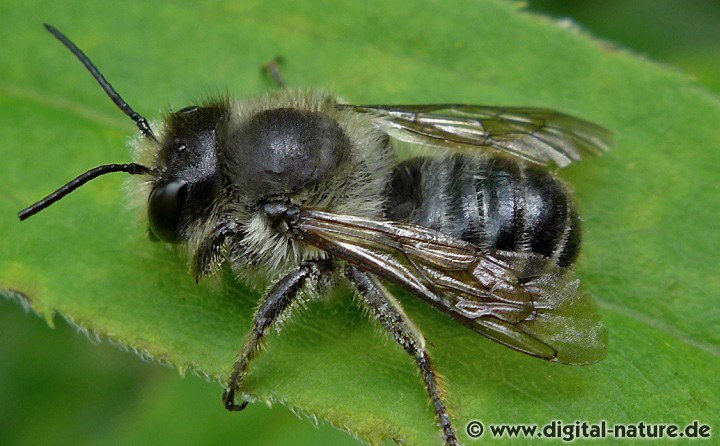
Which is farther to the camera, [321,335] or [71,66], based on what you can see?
[71,66]

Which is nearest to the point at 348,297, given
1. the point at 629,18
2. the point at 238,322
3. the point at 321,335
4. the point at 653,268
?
the point at 321,335

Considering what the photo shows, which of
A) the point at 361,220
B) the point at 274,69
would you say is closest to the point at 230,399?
the point at 361,220

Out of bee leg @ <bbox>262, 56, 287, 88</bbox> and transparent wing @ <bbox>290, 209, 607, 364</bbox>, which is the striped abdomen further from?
bee leg @ <bbox>262, 56, 287, 88</bbox>

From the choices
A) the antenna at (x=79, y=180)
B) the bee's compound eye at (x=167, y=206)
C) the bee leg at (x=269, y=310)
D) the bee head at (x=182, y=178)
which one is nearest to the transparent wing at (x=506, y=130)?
the bee leg at (x=269, y=310)

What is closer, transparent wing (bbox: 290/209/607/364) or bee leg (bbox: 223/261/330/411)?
transparent wing (bbox: 290/209/607/364)

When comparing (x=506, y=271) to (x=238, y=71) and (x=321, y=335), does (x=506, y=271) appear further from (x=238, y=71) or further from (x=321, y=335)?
(x=238, y=71)

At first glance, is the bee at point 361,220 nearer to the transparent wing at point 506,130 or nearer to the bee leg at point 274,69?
the transparent wing at point 506,130

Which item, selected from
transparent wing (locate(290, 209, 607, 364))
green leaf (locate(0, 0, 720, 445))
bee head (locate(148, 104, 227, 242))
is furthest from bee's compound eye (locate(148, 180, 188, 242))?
transparent wing (locate(290, 209, 607, 364))
